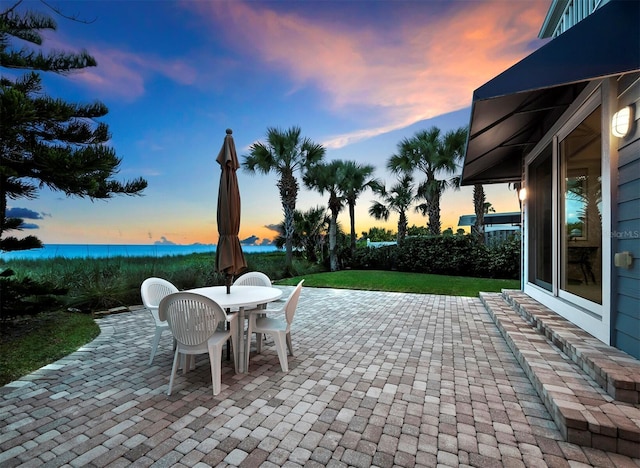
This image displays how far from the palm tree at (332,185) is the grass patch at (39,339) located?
10.3 m

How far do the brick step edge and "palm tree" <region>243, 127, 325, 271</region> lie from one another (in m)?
9.43

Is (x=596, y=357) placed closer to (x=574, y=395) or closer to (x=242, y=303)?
(x=574, y=395)

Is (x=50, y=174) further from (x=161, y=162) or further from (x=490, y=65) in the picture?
(x=490, y=65)

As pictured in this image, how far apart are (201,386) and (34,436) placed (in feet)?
3.55

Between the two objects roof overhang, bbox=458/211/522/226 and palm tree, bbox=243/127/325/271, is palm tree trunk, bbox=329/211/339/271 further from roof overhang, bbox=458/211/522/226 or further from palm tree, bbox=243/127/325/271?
roof overhang, bbox=458/211/522/226

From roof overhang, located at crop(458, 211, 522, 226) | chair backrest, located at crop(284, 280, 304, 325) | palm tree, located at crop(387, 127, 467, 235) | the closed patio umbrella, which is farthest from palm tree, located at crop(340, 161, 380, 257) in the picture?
chair backrest, located at crop(284, 280, 304, 325)

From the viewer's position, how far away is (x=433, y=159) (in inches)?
473

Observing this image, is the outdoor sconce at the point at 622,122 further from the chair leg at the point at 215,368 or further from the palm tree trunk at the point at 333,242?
the palm tree trunk at the point at 333,242

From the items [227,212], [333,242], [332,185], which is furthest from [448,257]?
[227,212]

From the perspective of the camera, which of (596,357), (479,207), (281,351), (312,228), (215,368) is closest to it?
(596,357)

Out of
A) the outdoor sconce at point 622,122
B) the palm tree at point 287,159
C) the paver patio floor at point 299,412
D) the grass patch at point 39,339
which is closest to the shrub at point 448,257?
the palm tree at point 287,159

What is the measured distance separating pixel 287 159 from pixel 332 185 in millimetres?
2842

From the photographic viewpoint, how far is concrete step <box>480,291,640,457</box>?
1669mm

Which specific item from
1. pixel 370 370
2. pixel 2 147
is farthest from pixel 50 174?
pixel 370 370
